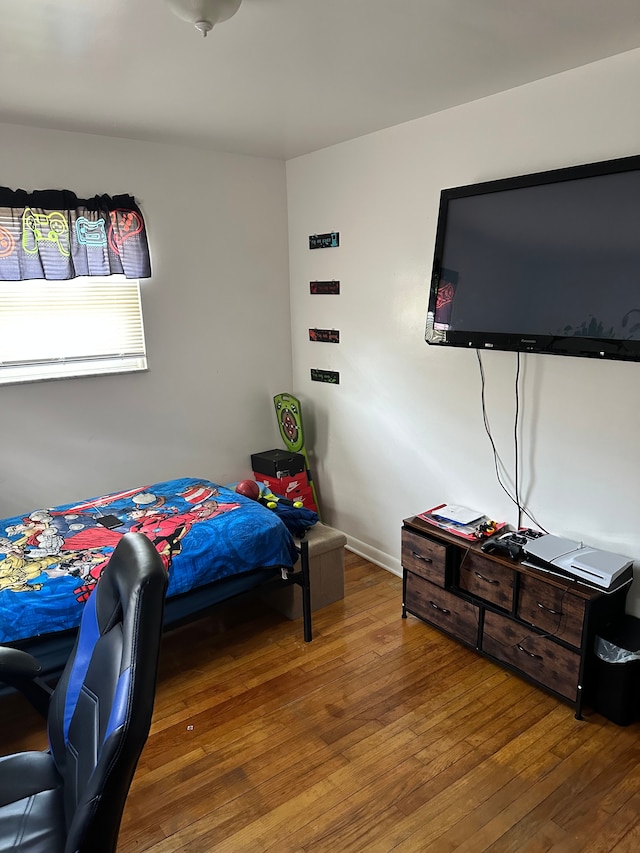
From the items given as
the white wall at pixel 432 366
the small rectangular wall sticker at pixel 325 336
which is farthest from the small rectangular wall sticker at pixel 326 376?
the small rectangular wall sticker at pixel 325 336

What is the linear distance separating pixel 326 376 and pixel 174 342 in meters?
1.03

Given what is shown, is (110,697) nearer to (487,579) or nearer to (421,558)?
(487,579)

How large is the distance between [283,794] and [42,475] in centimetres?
220

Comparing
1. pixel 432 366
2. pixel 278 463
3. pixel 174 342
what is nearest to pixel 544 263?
pixel 432 366

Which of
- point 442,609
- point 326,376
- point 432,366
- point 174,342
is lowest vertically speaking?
point 442,609

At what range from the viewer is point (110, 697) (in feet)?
3.90

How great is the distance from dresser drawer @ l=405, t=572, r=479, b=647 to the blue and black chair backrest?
6.14 feet

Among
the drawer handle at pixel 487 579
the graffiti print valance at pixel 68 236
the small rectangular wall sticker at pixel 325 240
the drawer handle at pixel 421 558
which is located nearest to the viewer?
the drawer handle at pixel 487 579

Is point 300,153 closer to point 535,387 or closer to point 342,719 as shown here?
point 535,387

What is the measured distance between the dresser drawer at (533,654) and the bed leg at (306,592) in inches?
33.2

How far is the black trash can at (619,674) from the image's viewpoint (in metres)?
2.22

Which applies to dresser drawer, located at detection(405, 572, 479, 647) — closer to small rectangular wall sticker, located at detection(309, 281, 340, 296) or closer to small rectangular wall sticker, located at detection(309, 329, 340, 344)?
small rectangular wall sticker, located at detection(309, 329, 340, 344)

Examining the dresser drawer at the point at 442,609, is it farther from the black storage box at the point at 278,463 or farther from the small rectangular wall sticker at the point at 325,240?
the small rectangular wall sticker at the point at 325,240

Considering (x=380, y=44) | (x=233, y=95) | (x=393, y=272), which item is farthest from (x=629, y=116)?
(x=233, y=95)
